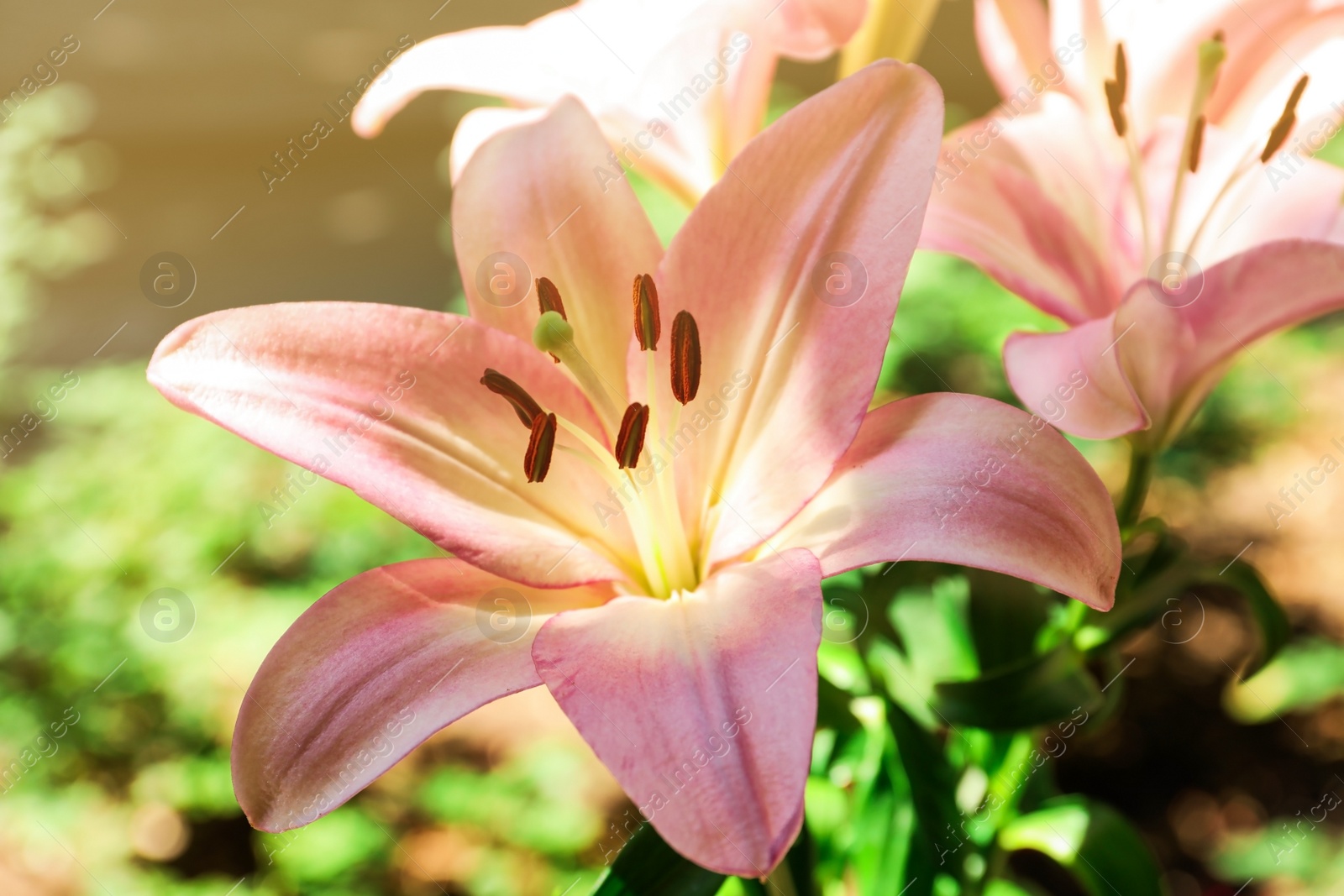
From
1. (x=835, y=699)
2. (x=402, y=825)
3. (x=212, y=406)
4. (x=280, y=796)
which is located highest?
(x=212, y=406)

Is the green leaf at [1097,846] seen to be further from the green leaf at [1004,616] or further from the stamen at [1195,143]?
the stamen at [1195,143]

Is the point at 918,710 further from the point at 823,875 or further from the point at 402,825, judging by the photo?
the point at 402,825

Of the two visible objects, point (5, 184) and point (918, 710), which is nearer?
point (918, 710)

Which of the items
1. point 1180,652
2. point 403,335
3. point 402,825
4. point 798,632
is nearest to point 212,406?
point 403,335
